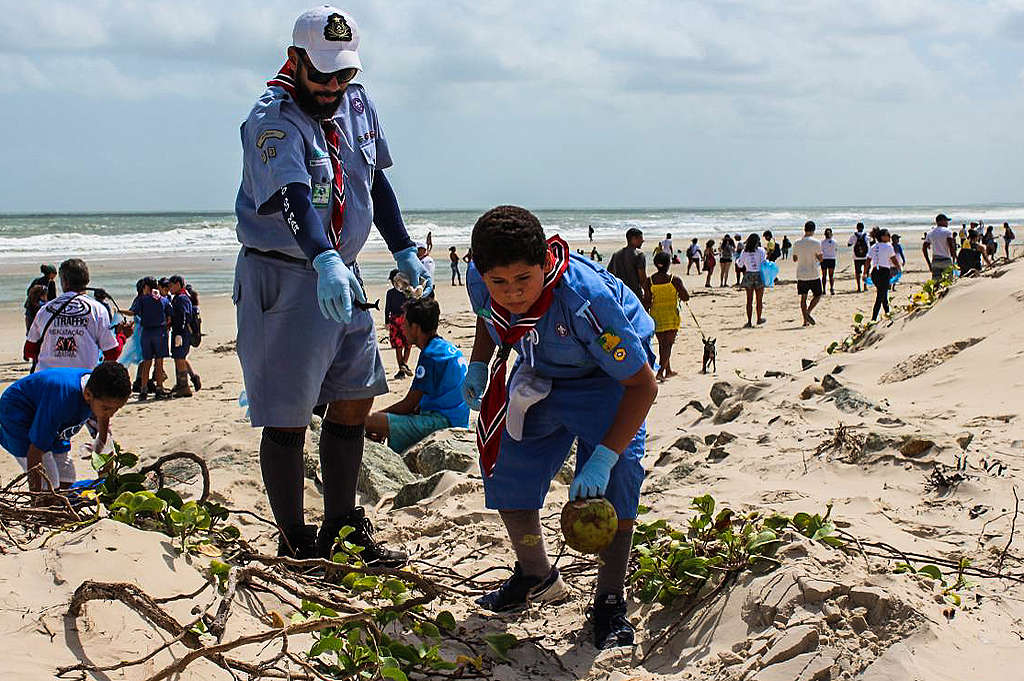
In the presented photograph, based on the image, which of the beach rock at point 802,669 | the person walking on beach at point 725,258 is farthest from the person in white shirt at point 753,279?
the beach rock at point 802,669

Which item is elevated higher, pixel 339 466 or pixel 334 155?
pixel 334 155

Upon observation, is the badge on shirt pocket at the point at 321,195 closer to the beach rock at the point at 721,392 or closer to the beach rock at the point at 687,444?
the beach rock at the point at 687,444

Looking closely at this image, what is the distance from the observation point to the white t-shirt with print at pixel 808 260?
15.5 metres

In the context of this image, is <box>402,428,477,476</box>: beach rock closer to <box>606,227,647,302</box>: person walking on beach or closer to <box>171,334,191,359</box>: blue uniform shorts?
<box>606,227,647,302</box>: person walking on beach

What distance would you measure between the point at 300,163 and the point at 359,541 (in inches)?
57.5

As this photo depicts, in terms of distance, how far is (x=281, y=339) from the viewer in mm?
3602

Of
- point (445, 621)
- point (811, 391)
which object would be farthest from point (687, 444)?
point (445, 621)

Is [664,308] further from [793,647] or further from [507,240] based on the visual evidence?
[793,647]

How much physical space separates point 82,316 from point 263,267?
4.02m

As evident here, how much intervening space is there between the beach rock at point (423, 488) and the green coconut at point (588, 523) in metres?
2.16

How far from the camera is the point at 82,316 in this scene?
23.2 feet

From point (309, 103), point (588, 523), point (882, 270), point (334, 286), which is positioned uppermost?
point (309, 103)

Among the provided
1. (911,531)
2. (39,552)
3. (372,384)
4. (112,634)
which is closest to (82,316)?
(372,384)

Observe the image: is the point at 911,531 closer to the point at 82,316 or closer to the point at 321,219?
the point at 321,219
